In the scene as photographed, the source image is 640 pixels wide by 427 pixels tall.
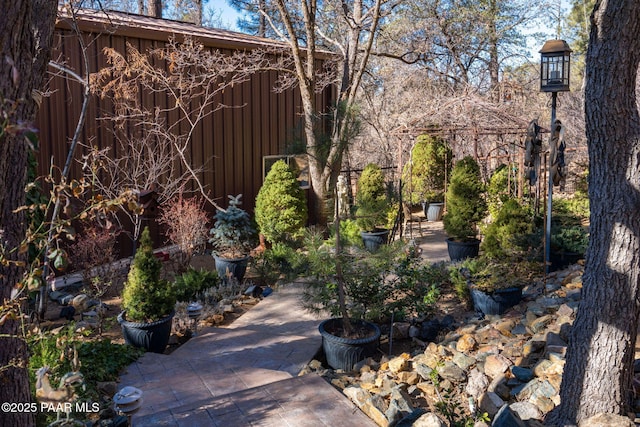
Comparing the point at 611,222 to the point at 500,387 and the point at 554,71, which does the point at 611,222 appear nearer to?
the point at 500,387

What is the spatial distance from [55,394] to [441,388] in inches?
132

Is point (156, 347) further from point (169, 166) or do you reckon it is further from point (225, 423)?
point (169, 166)

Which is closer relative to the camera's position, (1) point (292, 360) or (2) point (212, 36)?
(1) point (292, 360)

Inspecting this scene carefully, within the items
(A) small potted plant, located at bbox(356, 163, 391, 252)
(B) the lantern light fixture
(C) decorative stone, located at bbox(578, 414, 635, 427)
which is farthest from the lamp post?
(C) decorative stone, located at bbox(578, 414, 635, 427)

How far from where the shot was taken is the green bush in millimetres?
7402

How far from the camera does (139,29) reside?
8648mm

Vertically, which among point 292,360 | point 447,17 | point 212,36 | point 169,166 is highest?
point 447,17

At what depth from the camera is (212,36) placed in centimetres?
996

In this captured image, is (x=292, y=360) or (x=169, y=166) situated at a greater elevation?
(x=169, y=166)

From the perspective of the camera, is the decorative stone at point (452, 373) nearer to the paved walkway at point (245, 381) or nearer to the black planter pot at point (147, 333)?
the paved walkway at point (245, 381)

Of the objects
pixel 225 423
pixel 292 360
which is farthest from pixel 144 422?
pixel 292 360

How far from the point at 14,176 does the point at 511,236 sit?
19.6 ft

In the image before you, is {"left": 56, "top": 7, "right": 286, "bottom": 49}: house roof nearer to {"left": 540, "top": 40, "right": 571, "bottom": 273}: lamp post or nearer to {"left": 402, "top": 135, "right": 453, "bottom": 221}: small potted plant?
{"left": 402, "top": 135, "right": 453, "bottom": 221}: small potted plant

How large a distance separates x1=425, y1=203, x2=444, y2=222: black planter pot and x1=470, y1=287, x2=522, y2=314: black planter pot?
21.3 feet
